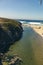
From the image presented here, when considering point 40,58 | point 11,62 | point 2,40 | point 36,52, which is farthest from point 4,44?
point 11,62

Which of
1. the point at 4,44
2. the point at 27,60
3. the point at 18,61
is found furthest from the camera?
the point at 4,44

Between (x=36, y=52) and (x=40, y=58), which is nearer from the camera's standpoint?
(x=40, y=58)

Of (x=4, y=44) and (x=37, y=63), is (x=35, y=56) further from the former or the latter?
(x=4, y=44)

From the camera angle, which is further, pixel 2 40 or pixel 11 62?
pixel 2 40

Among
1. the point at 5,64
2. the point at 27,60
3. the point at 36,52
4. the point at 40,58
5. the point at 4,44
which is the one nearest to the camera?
the point at 5,64

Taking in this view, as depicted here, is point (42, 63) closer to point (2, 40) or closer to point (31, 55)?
point (31, 55)

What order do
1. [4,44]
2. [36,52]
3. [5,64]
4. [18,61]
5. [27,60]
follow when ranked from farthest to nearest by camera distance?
[4,44] < [36,52] < [27,60] < [18,61] < [5,64]

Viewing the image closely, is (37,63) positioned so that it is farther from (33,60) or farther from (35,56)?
(35,56)

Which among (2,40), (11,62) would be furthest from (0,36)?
(11,62)

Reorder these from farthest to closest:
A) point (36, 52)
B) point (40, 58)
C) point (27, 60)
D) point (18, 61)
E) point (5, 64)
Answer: point (36, 52), point (40, 58), point (27, 60), point (18, 61), point (5, 64)
